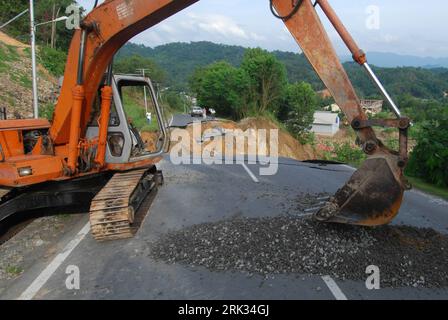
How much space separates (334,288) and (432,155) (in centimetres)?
912

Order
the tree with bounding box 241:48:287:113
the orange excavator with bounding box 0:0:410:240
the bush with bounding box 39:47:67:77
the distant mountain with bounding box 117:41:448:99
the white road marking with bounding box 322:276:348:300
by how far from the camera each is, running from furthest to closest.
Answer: the distant mountain with bounding box 117:41:448:99 → the tree with bounding box 241:48:287:113 → the bush with bounding box 39:47:67:77 → the orange excavator with bounding box 0:0:410:240 → the white road marking with bounding box 322:276:348:300

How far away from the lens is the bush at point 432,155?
39.4ft

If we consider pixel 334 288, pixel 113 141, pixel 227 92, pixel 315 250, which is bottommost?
pixel 334 288

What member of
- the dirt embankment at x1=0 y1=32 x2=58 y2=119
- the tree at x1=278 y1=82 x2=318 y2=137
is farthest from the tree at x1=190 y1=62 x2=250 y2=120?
the dirt embankment at x1=0 y1=32 x2=58 y2=119

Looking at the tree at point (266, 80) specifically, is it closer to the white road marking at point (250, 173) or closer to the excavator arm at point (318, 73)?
the white road marking at point (250, 173)

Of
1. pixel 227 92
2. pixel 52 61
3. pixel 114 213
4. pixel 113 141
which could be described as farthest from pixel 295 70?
pixel 114 213

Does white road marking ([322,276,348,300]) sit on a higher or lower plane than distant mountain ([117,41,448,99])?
lower

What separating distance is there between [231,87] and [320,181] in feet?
97.1

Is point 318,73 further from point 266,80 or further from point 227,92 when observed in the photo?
point 227,92

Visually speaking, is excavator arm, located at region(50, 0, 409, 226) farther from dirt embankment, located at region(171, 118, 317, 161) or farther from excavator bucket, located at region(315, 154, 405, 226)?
dirt embankment, located at region(171, 118, 317, 161)

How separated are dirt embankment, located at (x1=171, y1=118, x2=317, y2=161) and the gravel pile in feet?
37.2

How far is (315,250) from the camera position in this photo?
17.9 feet

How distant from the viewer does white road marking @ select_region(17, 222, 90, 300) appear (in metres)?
4.74

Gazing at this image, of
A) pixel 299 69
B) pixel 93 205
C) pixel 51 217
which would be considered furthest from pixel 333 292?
pixel 299 69
